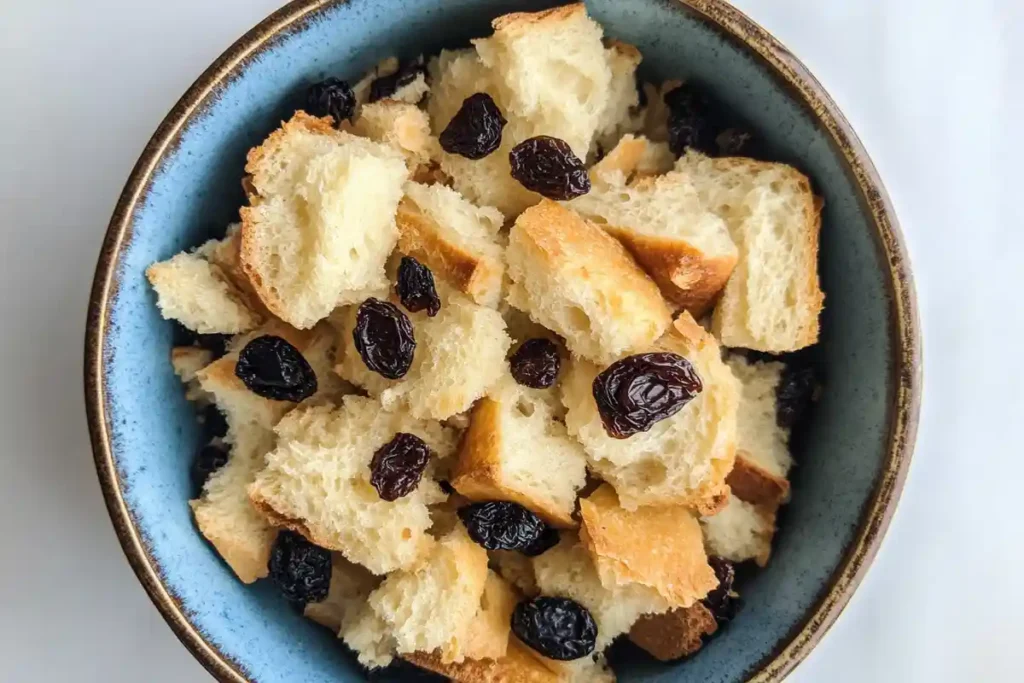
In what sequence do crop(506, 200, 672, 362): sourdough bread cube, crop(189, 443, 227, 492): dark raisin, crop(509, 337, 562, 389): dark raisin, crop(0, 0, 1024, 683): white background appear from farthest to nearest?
crop(0, 0, 1024, 683): white background < crop(189, 443, 227, 492): dark raisin < crop(509, 337, 562, 389): dark raisin < crop(506, 200, 672, 362): sourdough bread cube

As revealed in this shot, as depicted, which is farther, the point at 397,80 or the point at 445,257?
the point at 397,80

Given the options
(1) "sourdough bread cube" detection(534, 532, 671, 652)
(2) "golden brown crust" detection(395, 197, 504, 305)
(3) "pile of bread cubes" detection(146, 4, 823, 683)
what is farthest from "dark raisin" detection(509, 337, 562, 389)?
(1) "sourdough bread cube" detection(534, 532, 671, 652)

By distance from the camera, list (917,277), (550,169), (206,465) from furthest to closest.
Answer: (917,277), (206,465), (550,169)

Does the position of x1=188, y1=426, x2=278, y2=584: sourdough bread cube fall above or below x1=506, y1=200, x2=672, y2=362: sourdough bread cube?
below

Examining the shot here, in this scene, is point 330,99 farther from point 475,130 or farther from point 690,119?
point 690,119

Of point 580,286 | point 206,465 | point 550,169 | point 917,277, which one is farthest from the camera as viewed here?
point 917,277

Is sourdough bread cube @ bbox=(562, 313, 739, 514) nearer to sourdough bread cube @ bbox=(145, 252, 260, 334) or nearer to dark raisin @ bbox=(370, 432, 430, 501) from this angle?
dark raisin @ bbox=(370, 432, 430, 501)

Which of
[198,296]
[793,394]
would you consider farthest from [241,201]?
[793,394]
